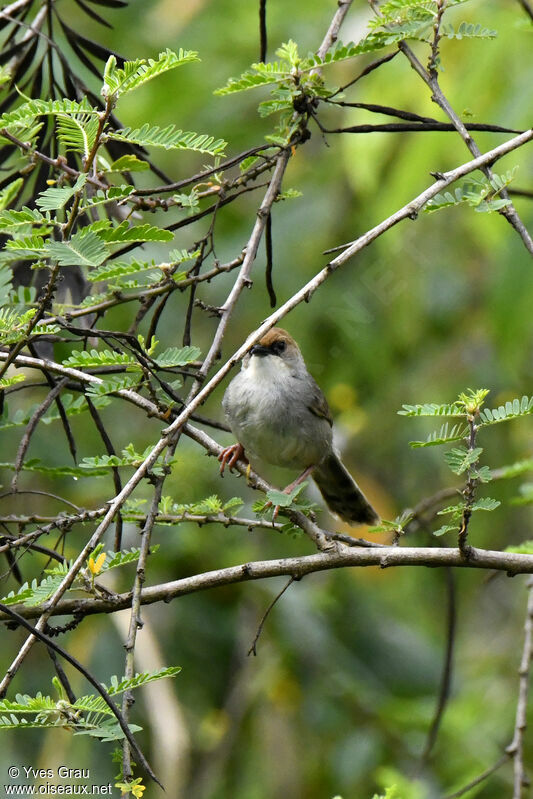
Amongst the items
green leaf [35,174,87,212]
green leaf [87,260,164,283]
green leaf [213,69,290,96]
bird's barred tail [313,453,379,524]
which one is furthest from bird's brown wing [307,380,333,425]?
green leaf [35,174,87,212]

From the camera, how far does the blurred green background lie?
585 centimetres

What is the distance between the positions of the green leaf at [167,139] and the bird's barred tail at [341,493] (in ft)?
9.63

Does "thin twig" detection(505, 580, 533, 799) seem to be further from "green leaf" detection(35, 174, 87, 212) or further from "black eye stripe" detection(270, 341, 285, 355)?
"green leaf" detection(35, 174, 87, 212)

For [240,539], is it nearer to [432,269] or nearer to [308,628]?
[308,628]

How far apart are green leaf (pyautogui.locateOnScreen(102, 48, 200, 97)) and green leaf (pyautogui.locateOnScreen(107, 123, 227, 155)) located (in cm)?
13

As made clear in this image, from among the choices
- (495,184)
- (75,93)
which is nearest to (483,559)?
(495,184)

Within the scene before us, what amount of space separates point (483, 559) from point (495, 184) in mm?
1021

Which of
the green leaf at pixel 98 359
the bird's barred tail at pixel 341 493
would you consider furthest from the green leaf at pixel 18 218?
the bird's barred tail at pixel 341 493

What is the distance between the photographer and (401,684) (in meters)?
6.35

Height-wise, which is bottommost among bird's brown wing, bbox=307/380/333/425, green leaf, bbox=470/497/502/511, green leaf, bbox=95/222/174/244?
green leaf, bbox=470/497/502/511

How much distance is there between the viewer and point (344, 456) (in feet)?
→ 25.1

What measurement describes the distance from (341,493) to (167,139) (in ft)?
10.7

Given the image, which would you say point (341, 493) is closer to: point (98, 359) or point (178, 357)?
point (178, 357)

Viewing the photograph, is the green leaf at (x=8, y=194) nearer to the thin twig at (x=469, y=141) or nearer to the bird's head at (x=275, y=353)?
the thin twig at (x=469, y=141)
